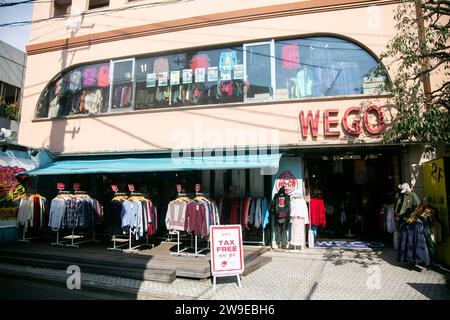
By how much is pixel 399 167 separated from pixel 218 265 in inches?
255

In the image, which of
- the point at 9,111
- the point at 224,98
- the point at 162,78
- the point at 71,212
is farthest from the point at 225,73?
the point at 9,111

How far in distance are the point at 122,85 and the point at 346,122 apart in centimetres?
807

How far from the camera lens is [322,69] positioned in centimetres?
994

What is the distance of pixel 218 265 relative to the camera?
6.32m

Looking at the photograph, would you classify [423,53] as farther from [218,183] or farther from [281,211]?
[218,183]

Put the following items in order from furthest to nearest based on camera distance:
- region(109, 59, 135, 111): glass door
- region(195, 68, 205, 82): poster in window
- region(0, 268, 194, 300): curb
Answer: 1. region(109, 59, 135, 111): glass door
2. region(195, 68, 205, 82): poster in window
3. region(0, 268, 194, 300): curb

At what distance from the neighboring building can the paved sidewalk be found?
12.5m

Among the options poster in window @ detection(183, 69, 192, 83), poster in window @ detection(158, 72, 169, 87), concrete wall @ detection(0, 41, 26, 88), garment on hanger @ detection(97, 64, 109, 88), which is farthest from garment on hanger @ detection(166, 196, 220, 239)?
concrete wall @ detection(0, 41, 26, 88)

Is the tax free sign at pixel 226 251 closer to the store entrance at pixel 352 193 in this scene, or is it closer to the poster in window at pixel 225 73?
the store entrance at pixel 352 193

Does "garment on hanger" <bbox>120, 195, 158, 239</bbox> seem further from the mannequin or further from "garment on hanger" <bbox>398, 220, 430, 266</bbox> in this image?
"garment on hanger" <bbox>398, 220, 430, 266</bbox>

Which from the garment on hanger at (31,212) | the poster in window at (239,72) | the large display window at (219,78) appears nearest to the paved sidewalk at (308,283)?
the garment on hanger at (31,212)

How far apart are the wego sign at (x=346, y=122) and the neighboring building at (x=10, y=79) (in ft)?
53.3

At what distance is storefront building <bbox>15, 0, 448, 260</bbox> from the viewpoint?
9375mm

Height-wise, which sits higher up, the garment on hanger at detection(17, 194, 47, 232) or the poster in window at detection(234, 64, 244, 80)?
the poster in window at detection(234, 64, 244, 80)
